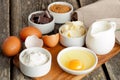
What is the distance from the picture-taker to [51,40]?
122 centimetres

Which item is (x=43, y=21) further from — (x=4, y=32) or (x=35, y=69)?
(x=35, y=69)

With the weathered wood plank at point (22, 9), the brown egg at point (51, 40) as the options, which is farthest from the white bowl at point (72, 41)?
the weathered wood plank at point (22, 9)

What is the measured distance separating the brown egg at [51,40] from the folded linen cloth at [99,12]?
0.19 meters

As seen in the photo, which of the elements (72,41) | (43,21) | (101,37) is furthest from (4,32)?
(101,37)

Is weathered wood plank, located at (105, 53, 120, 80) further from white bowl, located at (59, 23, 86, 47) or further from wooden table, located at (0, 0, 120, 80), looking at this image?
white bowl, located at (59, 23, 86, 47)

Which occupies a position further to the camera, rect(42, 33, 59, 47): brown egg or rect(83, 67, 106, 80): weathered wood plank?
rect(42, 33, 59, 47): brown egg

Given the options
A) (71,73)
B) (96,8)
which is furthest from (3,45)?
(96,8)

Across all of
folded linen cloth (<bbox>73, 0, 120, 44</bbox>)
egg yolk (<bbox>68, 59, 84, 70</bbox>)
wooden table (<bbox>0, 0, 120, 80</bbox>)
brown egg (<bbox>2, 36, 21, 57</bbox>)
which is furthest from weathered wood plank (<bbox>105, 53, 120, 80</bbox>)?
brown egg (<bbox>2, 36, 21, 57</bbox>)

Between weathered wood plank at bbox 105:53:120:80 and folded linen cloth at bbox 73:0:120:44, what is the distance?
22cm

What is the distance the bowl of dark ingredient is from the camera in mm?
1318

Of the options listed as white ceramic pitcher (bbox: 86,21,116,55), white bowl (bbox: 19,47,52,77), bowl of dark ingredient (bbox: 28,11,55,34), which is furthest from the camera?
bowl of dark ingredient (bbox: 28,11,55,34)

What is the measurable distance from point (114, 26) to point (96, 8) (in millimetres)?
275

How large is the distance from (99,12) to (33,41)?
37 centimetres

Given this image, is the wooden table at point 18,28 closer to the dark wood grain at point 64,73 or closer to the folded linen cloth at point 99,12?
the dark wood grain at point 64,73
